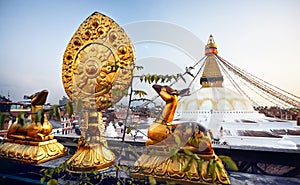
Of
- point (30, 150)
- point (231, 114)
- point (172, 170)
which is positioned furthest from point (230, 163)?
point (231, 114)

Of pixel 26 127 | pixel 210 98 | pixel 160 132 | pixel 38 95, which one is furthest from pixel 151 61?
pixel 210 98

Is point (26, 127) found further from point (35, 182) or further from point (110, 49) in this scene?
point (110, 49)

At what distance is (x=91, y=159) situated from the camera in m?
0.85

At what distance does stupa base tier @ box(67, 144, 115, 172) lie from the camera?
2.72 feet

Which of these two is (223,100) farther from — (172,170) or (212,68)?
(172,170)

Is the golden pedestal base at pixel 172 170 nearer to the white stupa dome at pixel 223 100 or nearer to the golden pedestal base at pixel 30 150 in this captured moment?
the golden pedestal base at pixel 30 150

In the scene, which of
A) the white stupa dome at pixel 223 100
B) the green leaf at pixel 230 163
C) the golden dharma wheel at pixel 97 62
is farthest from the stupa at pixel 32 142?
the white stupa dome at pixel 223 100

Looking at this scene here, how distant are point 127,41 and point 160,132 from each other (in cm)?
46

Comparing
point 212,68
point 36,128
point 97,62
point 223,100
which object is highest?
point 212,68

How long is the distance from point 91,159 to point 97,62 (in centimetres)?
46

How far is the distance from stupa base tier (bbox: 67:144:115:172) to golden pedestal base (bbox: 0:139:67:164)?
0.20 m

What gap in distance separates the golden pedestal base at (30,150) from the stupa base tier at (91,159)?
0.65ft

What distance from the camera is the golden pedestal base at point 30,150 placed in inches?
36.8

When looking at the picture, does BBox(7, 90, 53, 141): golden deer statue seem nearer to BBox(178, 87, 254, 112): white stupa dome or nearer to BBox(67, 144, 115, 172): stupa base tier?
BBox(67, 144, 115, 172): stupa base tier
